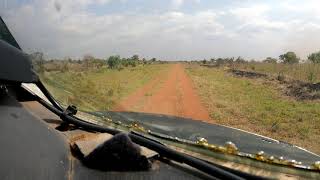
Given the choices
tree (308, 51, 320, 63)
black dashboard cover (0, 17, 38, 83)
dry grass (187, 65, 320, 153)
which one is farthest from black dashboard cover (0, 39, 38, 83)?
tree (308, 51, 320, 63)

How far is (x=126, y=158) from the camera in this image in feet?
5.30

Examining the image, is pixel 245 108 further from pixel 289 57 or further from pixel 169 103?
pixel 289 57

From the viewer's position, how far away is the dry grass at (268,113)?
16.4 m

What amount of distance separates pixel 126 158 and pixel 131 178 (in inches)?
2.5

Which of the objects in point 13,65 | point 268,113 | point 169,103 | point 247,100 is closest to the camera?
point 13,65

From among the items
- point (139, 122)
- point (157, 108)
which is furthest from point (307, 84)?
point (139, 122)

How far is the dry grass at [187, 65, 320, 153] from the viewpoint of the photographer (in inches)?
646

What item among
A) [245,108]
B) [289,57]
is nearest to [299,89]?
[245,108]

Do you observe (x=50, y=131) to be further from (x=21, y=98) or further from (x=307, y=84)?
(x=307, y=84)

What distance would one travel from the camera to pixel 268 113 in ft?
70.6

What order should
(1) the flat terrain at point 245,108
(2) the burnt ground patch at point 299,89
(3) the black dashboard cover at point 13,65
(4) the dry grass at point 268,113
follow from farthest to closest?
(2) the burnt ground patch at point 299,89 → (1) the flat terrain at point 245,108 → (4) the dry grass at point 268,113 → (3) the black dashboard cover at point 13,65

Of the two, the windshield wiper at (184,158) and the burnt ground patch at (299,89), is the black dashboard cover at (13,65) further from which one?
the burnt ground patch at (299,89)

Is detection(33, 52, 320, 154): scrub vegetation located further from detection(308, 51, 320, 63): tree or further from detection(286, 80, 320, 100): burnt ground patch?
detection(308, 51, 320, 63): tree

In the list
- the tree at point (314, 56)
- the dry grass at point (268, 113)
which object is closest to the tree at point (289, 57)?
the tree at point (314, 56)
